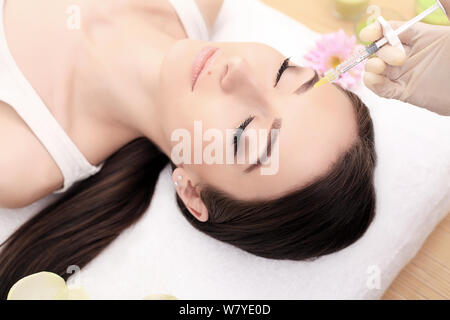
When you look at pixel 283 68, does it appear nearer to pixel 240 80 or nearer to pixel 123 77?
pixel 240 80

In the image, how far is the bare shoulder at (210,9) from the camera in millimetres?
1270

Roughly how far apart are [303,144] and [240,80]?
19 cm

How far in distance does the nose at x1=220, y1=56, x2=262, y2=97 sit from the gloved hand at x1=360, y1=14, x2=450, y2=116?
262 millimetres

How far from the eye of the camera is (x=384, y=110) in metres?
1.20

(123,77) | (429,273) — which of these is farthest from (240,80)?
(429,273)

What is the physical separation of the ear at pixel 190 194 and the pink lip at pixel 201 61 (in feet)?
0.71

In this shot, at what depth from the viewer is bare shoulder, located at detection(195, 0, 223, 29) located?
127cm

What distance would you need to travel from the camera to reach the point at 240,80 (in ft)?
2.87

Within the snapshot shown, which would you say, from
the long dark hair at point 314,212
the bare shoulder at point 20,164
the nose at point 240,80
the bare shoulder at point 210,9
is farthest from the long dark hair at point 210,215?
the bare shoulder at point 210,9

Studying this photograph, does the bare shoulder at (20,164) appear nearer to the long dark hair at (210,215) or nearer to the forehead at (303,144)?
the long dark hair at (210,215)

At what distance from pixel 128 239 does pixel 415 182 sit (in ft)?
2.61
